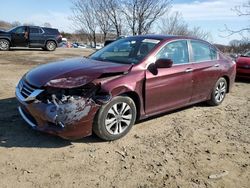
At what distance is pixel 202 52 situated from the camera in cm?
661

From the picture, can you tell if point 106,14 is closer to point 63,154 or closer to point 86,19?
point 86,19

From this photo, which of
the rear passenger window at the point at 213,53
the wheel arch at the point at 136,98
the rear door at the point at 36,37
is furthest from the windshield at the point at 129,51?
the rear door at the point at 36,37

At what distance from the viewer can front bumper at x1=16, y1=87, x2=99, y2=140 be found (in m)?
4.31

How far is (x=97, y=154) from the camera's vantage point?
439 cm

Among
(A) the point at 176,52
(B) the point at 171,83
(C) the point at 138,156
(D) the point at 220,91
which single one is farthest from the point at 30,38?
(C) the point at 138,156

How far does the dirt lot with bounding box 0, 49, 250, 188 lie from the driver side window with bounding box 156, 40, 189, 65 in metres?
1.09

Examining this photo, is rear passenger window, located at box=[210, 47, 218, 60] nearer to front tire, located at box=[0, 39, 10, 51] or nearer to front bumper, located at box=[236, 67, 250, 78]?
front bumper, located at box=[236, 67, 250, 78]

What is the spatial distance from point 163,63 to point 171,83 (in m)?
0.47

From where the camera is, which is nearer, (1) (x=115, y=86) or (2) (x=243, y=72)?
(1) (x=115, y=86)

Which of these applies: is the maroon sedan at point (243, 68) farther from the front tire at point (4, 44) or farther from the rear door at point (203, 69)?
the front tire at point (4, 44)

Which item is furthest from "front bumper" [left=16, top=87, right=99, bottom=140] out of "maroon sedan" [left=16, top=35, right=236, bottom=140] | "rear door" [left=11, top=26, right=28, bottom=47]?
"rear door" [left=11, top=26, right=28, bottom=47]

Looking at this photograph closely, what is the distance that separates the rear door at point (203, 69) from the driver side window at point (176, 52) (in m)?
0.24

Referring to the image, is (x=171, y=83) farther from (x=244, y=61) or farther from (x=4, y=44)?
(x=4, y=44)

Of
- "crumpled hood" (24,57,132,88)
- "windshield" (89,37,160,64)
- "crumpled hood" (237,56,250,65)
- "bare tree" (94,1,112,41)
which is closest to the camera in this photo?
"crumpled hood" (24,57,132,88)
